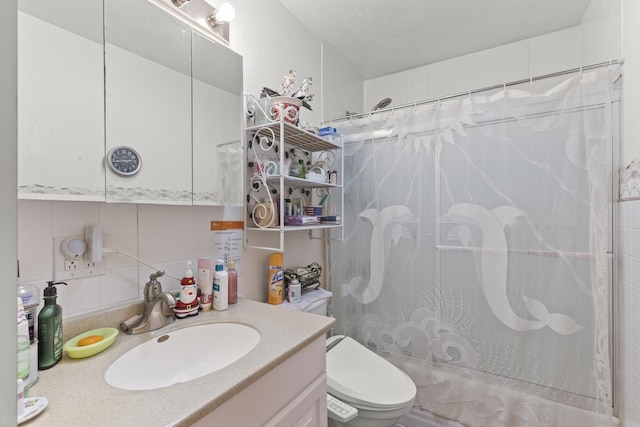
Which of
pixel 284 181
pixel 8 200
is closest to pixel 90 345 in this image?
pixel 8 200

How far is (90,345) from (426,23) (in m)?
2.20

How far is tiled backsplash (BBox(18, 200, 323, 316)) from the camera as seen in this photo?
0.78 metres

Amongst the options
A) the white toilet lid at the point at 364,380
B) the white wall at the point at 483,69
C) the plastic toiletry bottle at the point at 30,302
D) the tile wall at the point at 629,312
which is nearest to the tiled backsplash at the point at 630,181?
the tile wall at the point at 629,312

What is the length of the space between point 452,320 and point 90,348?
152 cm

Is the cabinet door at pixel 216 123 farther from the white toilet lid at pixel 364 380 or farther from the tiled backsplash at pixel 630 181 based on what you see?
the tiled backsplash at pixel 630 181

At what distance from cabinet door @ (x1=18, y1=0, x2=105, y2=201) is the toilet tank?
3.11ft

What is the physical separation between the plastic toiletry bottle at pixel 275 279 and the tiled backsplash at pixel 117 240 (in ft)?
0.95

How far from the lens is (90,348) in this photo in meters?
0.77

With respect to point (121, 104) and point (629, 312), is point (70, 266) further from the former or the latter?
point (629, 312)

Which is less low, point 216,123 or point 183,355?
point 216,123

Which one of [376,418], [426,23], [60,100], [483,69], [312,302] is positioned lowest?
[376,418]

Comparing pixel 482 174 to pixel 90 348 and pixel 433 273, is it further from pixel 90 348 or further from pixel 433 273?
pixel 90 348

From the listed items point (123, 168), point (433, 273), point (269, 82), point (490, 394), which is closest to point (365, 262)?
point (433, 273)

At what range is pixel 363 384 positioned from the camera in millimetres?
1281
